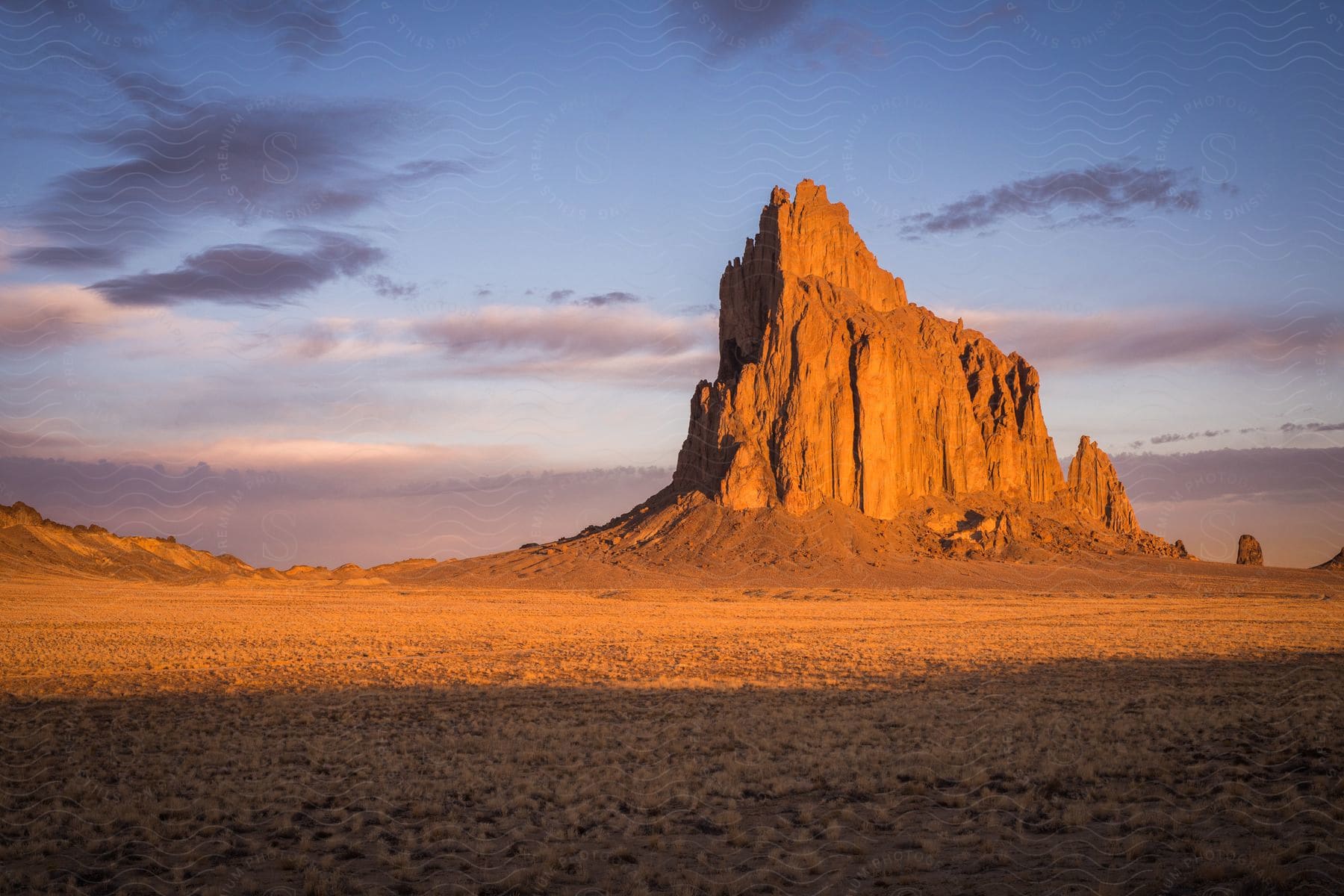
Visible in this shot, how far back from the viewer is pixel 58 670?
2895 centimetres

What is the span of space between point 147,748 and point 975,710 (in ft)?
55.3

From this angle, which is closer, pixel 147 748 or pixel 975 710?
pixel 147 748

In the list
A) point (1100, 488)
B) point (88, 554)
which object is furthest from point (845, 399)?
point (88, 554)

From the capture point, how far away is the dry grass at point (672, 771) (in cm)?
1055

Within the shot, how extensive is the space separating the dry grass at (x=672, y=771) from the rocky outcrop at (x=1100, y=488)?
376ft

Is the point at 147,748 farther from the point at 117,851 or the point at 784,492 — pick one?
the point at 784,492

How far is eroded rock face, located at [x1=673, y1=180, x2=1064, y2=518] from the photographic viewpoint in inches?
4407

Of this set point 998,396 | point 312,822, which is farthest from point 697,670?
point 998,396

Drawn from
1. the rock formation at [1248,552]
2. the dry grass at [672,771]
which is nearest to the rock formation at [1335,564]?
the rock formation at [1248,552]

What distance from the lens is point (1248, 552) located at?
14025cm

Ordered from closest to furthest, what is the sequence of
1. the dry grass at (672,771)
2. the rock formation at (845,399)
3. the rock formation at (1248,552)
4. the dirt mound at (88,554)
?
1. the dry grass at (672,771)
2. the dirt mound at (88,554)
3. the rock formation at (845,399)
4. the rock formation at (1248,552)

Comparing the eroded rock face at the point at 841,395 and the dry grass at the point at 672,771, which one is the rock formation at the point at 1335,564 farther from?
the dry grass at the point at 672,771

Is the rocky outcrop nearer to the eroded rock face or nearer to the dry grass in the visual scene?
the eroded rock face

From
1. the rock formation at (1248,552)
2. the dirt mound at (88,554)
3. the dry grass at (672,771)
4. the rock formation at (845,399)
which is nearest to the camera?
the dry grass at (672,771)
